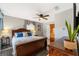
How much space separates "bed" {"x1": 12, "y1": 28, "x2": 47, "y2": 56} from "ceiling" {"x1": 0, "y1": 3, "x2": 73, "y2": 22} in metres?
0.29

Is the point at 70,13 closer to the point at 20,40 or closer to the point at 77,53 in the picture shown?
the point at 77,53

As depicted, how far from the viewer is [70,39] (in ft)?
6.25

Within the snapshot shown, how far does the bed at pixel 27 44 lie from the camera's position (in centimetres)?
190

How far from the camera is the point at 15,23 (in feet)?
6.22

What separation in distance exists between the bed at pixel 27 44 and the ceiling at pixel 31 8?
0.95ft

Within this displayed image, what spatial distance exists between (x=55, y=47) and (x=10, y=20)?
36.9 inches

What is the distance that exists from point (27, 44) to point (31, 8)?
0.66m

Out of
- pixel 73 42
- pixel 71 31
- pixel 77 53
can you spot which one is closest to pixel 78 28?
pixel 71 31

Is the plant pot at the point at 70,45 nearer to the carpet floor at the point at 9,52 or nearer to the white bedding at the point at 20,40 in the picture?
the carpet floor at the point at 9,52

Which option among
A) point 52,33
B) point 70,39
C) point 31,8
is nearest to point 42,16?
point 31,8

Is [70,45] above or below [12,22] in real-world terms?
below

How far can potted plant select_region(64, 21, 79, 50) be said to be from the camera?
6.16 feet

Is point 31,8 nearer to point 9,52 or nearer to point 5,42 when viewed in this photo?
point 5,42

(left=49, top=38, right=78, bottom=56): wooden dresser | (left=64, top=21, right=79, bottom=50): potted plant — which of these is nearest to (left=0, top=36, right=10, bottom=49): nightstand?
(left=49, top=38, right=78, bottom=56): wooden dresser
